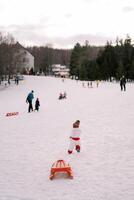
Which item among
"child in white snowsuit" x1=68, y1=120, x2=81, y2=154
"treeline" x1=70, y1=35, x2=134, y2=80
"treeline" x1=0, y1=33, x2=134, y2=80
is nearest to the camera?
"child in white snowsuit" x1=68, y1=120, x2=81, y2=154

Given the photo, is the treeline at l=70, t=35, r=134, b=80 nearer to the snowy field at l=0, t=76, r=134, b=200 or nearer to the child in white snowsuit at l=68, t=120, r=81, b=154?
the snowy field at l=0, t=76, r=134, b=200

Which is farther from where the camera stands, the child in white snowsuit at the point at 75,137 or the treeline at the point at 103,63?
the treeline at the point at 103,63

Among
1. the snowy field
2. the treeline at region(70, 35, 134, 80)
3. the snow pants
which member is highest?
the treeline at region(70, 35, 134, 80)

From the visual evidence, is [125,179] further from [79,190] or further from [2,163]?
[2,163]

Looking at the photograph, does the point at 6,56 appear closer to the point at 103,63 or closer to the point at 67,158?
the point at 103,63

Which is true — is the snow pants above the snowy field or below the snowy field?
above

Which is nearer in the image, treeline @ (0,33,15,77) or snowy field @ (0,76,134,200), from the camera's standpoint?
snowy field @ (0,76,134,200)

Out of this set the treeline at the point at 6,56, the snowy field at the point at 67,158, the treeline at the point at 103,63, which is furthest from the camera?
the treeline at the point at 103,63

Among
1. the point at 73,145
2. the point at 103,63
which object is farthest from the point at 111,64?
the point at 73,145

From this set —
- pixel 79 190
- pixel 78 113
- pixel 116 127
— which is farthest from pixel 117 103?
pixel 79 190

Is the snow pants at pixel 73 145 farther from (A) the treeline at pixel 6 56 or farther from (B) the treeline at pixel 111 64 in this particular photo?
(B) the treeline at pixel 111 64

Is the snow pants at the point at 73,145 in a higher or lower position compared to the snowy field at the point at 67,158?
higher

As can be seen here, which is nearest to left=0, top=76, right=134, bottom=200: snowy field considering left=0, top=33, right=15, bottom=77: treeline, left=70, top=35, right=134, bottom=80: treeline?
left=0, top=33, right=15, bottom=77: treeline

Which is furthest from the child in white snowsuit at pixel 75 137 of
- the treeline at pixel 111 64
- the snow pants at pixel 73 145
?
the treeline at pixel 111 64
